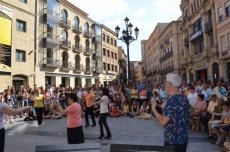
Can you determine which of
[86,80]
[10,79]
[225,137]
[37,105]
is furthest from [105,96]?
[86,80]

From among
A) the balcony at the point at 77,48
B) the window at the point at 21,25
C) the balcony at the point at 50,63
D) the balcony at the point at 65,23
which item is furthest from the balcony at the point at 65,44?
the window at the point at 21,25

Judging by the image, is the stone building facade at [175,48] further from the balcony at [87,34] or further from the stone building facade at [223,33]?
the stone building facade at [223,33]

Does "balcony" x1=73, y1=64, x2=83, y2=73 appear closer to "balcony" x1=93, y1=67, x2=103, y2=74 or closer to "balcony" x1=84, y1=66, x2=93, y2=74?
"balcony" x1=84, y1=66, x2=93, y2=74

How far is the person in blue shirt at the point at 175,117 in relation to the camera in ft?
11.5

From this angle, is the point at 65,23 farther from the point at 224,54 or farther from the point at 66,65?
the point at 224,54

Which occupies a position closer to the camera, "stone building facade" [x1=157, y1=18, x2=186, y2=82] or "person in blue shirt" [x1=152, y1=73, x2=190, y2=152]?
"person in blue shirt" [x1=152, y1=73, x2=190, y2=152]

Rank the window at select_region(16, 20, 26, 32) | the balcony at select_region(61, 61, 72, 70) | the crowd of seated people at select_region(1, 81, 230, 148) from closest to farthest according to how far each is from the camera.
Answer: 1. the crowd of seated people at select_region(1, 81, 230, 148)
2. the window at select_region(16, 20, 26, 32)
3. the balcony at select_region(61, 61, 72, 70)

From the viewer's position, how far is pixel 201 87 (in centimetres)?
1423

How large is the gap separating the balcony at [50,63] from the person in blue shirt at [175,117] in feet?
96.4

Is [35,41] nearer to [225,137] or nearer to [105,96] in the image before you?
[105,96]

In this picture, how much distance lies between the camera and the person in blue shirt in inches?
138

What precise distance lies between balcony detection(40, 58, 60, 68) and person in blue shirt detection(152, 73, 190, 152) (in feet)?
96.4

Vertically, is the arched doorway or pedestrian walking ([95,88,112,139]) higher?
the arched doorway

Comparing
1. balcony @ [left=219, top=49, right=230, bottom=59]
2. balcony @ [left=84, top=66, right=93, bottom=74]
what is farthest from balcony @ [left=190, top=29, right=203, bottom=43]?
balcony @ [left=84, top=66, right=93, bottom=74]
